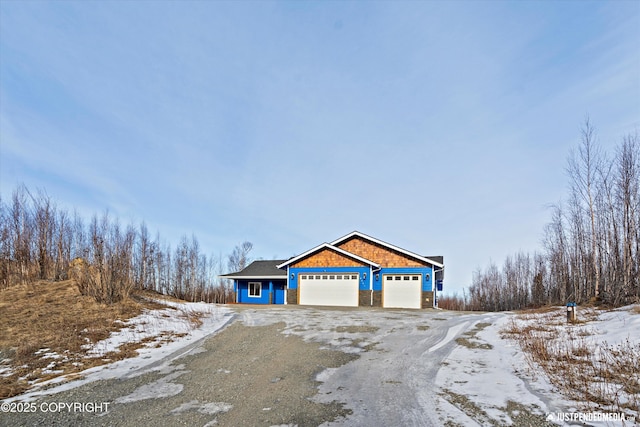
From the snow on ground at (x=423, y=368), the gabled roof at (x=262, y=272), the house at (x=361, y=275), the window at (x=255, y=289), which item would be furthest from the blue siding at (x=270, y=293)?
the snow on ground at (x=423, y=368)

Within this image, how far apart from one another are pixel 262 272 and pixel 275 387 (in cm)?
2390

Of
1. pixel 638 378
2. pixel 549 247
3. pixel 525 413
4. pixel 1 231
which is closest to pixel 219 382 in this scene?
pixel 525 413

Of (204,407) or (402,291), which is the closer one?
(204,407)

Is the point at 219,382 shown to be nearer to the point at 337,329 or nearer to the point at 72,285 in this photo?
the point at 337,329

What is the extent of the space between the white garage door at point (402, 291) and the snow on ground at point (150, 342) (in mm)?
12988

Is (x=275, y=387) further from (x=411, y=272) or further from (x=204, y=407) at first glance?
(x=411, y=272)

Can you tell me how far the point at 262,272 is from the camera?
29.8 meters

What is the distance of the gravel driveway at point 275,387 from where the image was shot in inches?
197

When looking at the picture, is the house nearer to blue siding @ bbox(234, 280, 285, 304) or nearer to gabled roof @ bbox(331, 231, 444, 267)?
gabled roof @ bbox(331, 231, 444, 267)

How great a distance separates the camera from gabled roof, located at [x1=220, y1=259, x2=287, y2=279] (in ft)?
93.5

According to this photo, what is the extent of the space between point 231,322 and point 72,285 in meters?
7.96

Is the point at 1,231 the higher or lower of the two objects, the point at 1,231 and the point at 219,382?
the higher

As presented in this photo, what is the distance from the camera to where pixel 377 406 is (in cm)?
524

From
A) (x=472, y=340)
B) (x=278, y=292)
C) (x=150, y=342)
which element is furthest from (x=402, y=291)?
(x=150, y=342)
